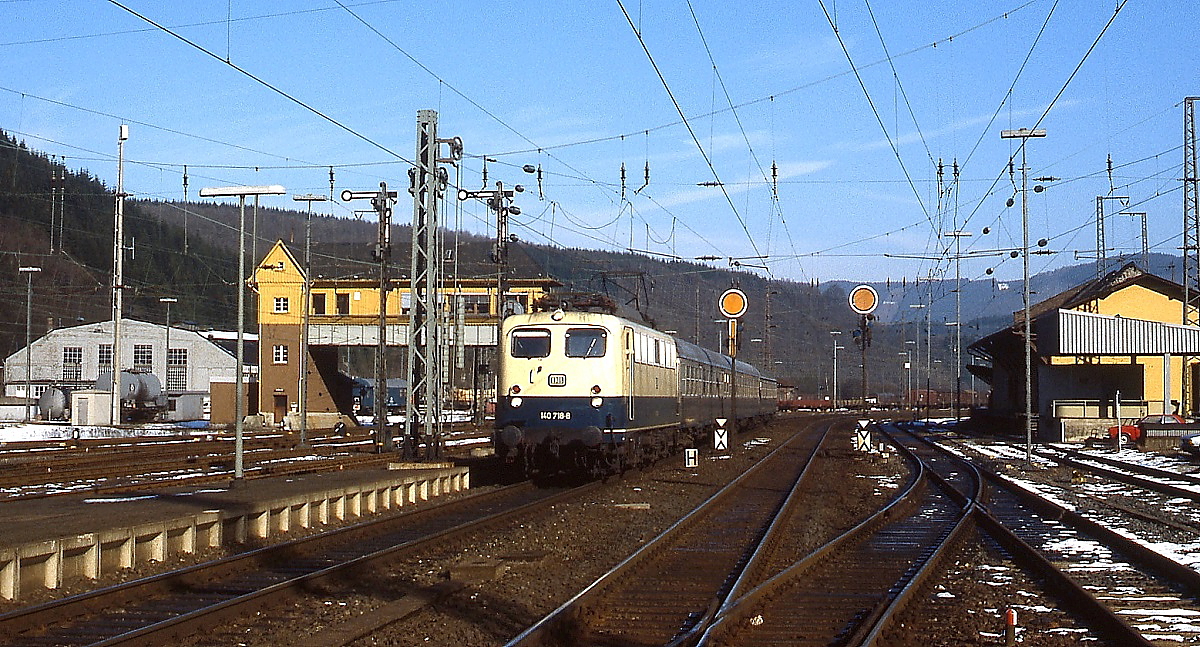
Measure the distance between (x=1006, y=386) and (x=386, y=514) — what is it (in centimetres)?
5162

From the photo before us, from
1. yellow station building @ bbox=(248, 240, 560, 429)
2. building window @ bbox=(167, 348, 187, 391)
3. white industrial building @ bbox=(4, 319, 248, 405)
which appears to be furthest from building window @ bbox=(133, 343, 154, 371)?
yellow station building @ bbox=(248, 240, 560, 429)

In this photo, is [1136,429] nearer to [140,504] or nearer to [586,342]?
[586,342]

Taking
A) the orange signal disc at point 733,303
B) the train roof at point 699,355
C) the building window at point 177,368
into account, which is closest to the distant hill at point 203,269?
the train roof at point 699,355

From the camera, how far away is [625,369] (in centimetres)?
2441

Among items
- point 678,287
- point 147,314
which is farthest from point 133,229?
point 678,287

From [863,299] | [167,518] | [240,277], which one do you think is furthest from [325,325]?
[167,518]

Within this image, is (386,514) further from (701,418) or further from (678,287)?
(678,287)

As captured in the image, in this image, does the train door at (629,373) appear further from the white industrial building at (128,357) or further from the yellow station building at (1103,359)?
the white industrial building at (128,357)

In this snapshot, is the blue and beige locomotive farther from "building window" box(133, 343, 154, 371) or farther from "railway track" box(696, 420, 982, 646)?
"building window" box(133, 343, 154, 371)

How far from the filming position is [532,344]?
24484 millimetres

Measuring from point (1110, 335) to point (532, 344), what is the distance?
32.0 meters

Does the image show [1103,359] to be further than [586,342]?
Yes

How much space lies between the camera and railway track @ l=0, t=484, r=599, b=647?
9.59 meters

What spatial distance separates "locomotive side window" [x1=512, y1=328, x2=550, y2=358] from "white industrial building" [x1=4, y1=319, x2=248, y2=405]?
63059mm
